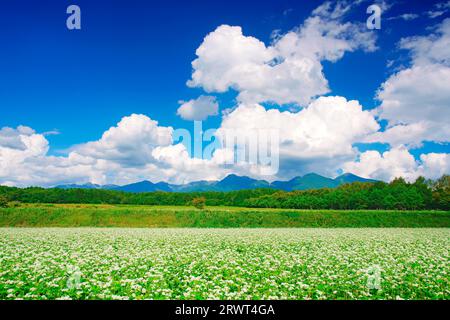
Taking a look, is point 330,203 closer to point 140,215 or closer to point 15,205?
point 140,215

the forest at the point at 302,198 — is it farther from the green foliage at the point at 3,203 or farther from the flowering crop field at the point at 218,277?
the flowering crop field at the point at 218,277

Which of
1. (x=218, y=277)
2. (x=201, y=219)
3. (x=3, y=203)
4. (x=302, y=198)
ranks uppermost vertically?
(x=302, y=198)

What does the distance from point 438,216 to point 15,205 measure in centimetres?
7934

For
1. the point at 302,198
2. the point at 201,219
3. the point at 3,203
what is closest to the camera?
the point at 201,219

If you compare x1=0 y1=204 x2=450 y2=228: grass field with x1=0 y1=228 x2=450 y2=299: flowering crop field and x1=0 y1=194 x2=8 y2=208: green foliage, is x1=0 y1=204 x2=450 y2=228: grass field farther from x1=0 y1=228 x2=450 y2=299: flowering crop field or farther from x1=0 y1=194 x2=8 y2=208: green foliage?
x1=0 y1=228 x2=450 y2=299: flowering crop field

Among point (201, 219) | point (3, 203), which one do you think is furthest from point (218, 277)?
point (3, 203)

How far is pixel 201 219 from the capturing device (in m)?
56.2

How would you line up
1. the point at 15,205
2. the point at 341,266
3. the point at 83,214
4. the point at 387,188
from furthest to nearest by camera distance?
the point at 387,188, the point at 15,205, the point at 83,214, the point at 341,266

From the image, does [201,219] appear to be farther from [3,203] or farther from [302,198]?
[302,198]

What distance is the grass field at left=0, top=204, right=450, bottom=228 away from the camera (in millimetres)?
53375

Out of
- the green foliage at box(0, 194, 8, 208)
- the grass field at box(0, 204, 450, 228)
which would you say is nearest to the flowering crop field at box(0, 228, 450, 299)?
the grass field at box(0, 204, 450, 228)

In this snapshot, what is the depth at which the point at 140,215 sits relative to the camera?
57281 millimetres
